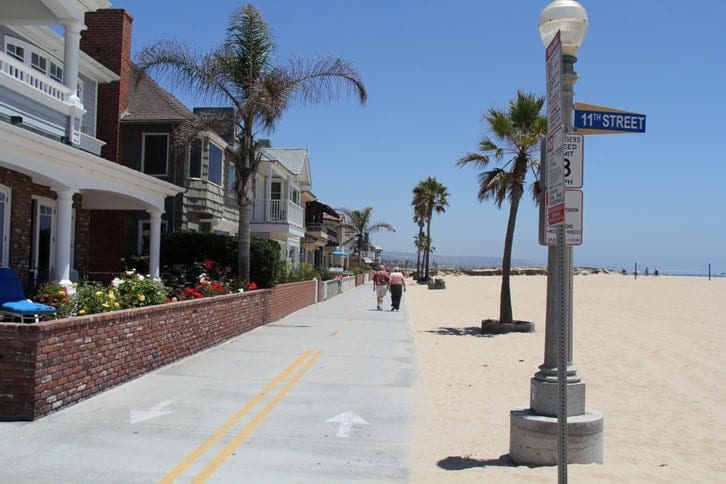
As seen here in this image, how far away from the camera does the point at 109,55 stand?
20.3 m

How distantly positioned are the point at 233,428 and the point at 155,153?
17977mm

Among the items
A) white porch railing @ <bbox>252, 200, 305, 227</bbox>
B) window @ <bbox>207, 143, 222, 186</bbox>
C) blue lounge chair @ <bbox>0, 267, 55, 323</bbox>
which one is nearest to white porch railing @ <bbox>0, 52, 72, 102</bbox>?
blue lounge chair @ <bbox>0, 267, 55, 323</bbox>

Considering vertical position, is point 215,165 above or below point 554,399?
above

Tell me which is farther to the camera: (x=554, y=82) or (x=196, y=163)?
(x=196, y=163)

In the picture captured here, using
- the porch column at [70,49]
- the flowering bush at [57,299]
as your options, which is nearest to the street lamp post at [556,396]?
the flowering bush at [57,299]

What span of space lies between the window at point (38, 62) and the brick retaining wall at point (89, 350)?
7275mm

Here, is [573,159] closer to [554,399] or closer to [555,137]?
[555,137]

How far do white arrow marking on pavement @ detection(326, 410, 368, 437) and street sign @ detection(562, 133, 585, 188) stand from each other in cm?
385

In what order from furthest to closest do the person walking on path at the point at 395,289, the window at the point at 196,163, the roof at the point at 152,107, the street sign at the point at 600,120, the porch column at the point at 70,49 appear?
the person walking on path at the point at 395,289 → the window at the point at 196,163 → the roof at the point at 152,107 → the porch column at the point at 70,49 → the street sign at the point at 600,120

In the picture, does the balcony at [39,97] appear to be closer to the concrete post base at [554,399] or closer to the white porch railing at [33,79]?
the white porch railing at [33,79]

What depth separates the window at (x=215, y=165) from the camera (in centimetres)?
2539

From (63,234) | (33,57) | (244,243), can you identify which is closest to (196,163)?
(244,243)

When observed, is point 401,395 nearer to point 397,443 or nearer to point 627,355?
point 397,443

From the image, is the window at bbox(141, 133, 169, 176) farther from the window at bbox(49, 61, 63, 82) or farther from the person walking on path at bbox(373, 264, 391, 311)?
the person walking on path at bbox(373, 264, 391, 311)
